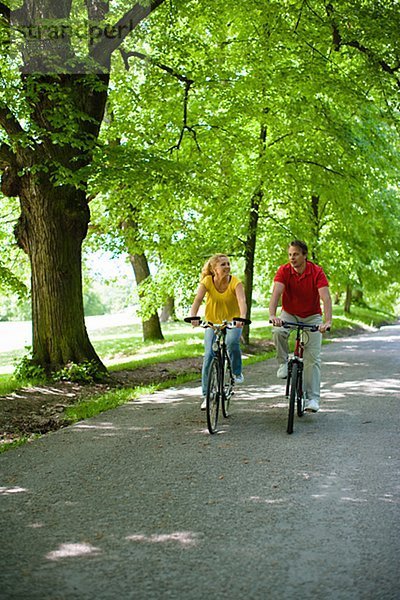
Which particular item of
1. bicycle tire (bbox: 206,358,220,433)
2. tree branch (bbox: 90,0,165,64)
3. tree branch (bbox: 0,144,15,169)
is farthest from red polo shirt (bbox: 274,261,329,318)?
tree branch (bbox: 90,0,165,64)

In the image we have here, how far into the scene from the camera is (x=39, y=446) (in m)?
8.05

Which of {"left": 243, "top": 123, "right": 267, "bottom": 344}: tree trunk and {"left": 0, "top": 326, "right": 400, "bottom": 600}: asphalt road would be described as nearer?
{"left": 0, "top": 326, "right": 400, "bottom": 600}: asphalt road

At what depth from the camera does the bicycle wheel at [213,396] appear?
26.9 ft

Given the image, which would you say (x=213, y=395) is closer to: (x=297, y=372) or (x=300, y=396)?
(x=297, y=372)

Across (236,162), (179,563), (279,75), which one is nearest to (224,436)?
(179,563)

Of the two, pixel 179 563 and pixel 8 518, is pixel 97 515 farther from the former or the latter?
pixel 179 563

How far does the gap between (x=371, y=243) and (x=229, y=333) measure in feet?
58.7

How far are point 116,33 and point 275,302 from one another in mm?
7101

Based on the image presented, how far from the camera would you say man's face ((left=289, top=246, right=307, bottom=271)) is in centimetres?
899

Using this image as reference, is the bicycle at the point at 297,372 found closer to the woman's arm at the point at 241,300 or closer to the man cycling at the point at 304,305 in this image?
the man cycling at the point at 304,305

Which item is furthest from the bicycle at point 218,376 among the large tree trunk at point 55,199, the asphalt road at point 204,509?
the large tree trunk at point 55,199

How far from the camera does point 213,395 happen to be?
8.47 metres

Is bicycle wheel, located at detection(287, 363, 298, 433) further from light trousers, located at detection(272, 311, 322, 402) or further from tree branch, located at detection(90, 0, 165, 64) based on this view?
tree branch, located at detection(90, 0, 165, 64)

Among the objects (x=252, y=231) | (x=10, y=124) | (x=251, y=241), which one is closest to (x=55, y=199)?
(x=10, y=124)
